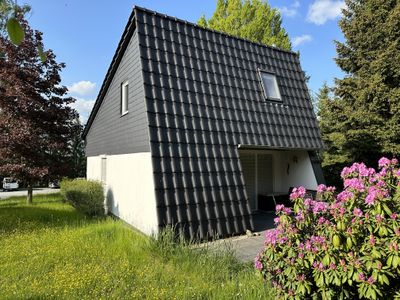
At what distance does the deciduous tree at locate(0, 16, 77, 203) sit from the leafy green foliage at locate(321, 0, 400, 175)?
45.8ft

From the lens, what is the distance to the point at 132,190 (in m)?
8.64

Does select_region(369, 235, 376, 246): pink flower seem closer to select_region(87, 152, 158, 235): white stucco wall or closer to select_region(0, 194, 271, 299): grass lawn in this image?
select_region(0, 194, 271, 299): grass lawn

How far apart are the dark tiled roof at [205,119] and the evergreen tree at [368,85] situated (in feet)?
16.3

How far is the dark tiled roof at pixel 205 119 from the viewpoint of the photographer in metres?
6.93

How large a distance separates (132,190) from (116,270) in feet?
12.5

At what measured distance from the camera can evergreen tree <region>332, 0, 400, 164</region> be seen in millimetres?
13305

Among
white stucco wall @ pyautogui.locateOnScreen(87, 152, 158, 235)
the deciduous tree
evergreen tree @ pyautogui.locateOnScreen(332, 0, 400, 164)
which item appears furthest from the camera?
evergreen tree @ pyautogui.locateOnScreen(332, 0, 400, 164)

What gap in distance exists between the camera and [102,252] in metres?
5.96

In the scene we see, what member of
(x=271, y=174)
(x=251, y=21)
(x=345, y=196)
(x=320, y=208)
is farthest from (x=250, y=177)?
(x=251, y=21)

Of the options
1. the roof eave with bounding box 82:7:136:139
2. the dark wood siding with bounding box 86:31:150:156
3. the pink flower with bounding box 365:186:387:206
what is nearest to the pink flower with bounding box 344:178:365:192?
the pink flower with bounding box 365:186:387:206

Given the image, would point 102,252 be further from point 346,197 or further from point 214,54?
point 214,54

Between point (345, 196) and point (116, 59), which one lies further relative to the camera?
point (116, 59)

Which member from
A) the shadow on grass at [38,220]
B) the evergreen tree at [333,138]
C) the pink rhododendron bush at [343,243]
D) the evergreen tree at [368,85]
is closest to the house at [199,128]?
the shadow on grass at [38,220]

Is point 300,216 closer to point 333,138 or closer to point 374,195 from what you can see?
point 374,195
